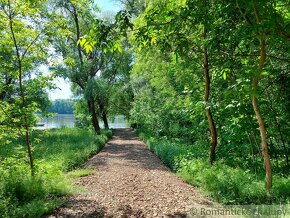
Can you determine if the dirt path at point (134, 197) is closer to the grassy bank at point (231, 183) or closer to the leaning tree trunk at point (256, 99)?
the grassy bank at point (231, 183)

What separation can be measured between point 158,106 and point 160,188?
12.2 metres

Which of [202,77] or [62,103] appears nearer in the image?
[202,77]

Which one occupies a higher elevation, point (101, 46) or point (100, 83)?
point (100, 83)

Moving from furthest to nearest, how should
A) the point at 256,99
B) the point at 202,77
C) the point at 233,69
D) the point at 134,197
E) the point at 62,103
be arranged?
the point at 62,103, the point at 202,77, the point at 134,197, the point at 233,69, the point at 256,99

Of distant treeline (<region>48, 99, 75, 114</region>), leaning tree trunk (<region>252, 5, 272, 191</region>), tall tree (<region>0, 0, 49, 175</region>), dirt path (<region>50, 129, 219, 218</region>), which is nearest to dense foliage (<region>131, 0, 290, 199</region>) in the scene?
leaning tree trunk (<region>252, 5, 272, 191</region>)

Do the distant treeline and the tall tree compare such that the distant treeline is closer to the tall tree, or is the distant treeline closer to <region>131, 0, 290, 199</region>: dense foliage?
the tall tree

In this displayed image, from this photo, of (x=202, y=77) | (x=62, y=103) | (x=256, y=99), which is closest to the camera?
(x=256, y=99)

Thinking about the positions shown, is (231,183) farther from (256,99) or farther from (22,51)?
(22,51)

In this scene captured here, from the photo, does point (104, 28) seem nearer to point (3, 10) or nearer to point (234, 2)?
point (234, 2)

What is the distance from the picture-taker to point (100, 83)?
1925 cm

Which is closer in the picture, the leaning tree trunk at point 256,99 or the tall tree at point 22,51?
the leaning tree trunk at point 256,99

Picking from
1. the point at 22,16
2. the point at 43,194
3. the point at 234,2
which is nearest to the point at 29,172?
the point at 43,194

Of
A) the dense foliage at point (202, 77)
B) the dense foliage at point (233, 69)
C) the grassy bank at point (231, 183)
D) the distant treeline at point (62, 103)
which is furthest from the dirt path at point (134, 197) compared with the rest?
the distant treeline at point (62, 103)

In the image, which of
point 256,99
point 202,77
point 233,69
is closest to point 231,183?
point 256,99
